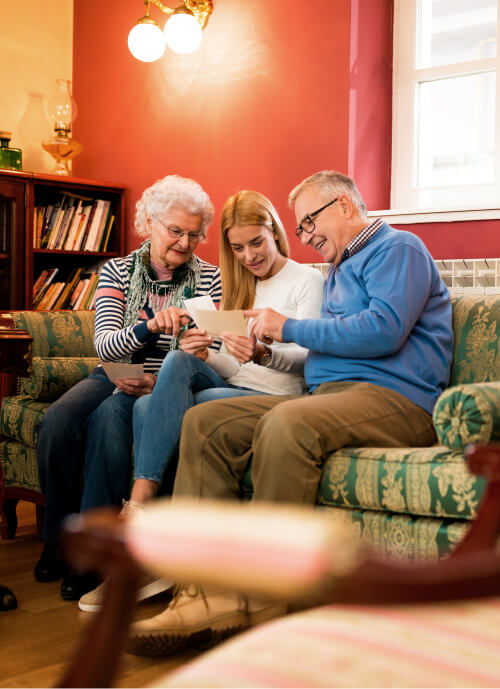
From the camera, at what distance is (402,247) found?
6.22 feet

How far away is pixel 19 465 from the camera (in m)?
2.60

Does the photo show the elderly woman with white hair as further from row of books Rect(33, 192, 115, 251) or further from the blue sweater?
row of books Rect(33, 192, 115, 251)

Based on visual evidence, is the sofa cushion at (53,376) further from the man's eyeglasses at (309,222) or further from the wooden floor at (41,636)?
the man's eyeglasses at (309,222)

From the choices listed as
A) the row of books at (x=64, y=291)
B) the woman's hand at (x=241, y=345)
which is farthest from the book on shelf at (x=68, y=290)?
the woman's hand at (x=241, y=345)

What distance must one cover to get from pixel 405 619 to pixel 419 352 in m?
1.22

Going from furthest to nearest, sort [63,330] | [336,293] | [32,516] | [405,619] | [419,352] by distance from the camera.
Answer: [32,516] → [63,330] → [336,293] → [419,352] → [405,619]

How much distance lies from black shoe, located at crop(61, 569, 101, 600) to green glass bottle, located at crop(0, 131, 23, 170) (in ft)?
7.44

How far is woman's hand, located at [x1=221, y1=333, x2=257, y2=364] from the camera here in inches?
82.3

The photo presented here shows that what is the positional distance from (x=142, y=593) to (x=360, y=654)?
52.8 inches

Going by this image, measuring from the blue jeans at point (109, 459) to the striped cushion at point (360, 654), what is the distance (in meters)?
1.46

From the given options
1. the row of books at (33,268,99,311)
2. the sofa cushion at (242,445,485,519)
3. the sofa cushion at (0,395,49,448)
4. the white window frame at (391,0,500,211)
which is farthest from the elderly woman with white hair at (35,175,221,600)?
the row of books at (33,268,99,311)

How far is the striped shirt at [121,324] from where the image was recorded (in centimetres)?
228

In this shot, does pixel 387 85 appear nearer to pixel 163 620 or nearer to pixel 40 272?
pixel 40 272

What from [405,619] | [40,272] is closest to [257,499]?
[405,619]
